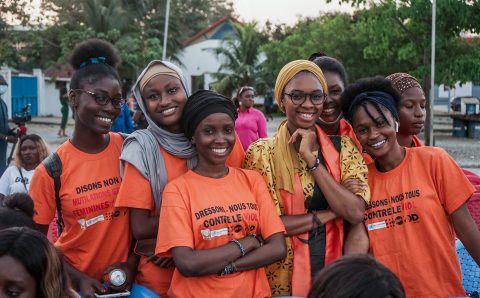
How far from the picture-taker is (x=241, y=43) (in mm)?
40969

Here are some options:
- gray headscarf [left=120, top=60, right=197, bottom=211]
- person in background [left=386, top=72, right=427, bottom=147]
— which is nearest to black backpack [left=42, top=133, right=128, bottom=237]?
gray headscarf [left=120, top=60, right=197, bottom=211]

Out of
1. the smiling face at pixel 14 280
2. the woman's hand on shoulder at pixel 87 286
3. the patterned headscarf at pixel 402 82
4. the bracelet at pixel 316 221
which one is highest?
the patterned headscarf at pixel 402 82

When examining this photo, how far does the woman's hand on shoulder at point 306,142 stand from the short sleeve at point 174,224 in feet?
2.07

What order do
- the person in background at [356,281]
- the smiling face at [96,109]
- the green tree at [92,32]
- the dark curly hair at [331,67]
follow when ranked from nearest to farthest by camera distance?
the person in background at [356,281] < the smiling face at [96,109] < the dark curly hair at [331,67] < the green tree at [92,32]

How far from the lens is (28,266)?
98.5 inches

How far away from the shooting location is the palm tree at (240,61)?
39281mm

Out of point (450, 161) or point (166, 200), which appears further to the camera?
point (450, 161)

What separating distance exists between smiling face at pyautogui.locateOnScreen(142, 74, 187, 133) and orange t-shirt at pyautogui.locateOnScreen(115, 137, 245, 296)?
150mm

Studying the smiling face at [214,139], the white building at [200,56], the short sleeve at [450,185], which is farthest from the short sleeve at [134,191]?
the white building at [200,56]

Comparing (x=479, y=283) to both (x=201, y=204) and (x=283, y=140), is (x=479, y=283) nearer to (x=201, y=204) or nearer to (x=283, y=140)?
(x=283, y=140)

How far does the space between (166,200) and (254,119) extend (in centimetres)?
736

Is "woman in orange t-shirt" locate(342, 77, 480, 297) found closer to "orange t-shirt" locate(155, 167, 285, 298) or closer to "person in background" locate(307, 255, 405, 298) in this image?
"orange t-shirt" locate(155, 167, 285, 298)

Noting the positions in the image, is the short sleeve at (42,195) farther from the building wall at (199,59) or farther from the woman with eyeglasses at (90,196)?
the building wall at (199,59)

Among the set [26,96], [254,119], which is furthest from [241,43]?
[254,119]
